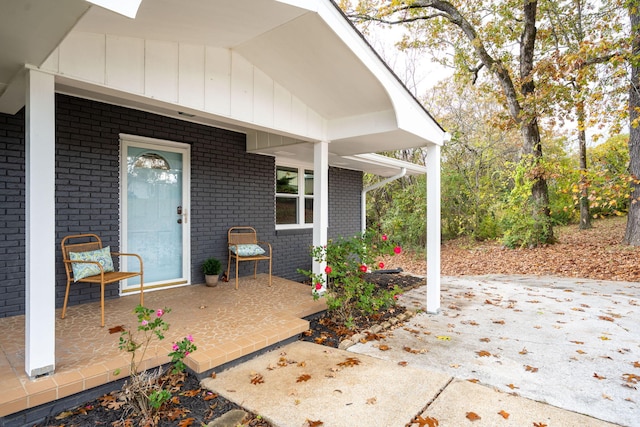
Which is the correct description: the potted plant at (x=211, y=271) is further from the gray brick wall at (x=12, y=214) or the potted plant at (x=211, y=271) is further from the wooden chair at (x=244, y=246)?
the gray brick wall at (x=12, y=214)

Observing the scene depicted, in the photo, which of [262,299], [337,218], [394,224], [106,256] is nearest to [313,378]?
[262,299]

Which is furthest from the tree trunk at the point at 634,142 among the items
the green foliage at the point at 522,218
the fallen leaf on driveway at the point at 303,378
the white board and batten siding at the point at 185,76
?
the fallen leaf on driveway at the point at 303,378

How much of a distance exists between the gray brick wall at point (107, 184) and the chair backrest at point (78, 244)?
82 mm

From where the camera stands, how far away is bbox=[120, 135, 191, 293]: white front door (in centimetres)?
424

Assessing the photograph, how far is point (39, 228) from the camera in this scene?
218cm

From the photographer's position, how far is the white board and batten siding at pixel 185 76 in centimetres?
236

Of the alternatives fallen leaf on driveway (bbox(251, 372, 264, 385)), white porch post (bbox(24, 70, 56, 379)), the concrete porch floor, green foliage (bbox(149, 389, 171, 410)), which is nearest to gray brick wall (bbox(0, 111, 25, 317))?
the concrete porch floor

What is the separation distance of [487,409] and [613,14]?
10.9 meters

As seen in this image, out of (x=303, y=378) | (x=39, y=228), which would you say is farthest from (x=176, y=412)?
(x=39, y=228)

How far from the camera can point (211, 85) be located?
123 inches

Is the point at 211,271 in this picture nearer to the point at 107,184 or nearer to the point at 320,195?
the point at 107,184

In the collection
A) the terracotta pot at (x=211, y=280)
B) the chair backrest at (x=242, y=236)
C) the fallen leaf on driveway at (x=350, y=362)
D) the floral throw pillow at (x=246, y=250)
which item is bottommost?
the fallen leaf on driveway at (x=350, y=362)

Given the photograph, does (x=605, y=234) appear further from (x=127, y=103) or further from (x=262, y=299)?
(x=127, y=103)

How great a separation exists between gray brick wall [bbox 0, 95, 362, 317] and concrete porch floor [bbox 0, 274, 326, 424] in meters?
0.58
